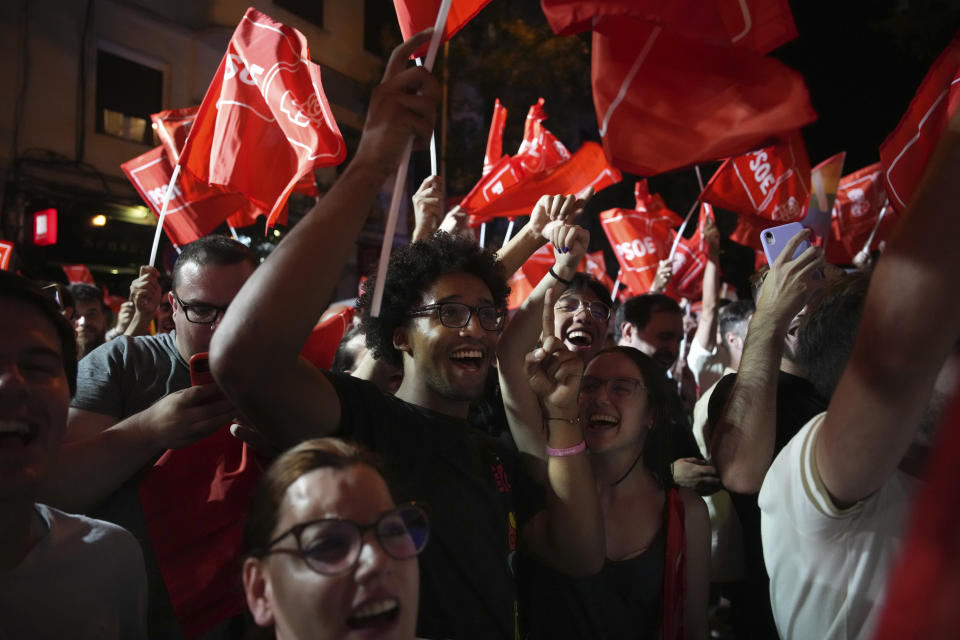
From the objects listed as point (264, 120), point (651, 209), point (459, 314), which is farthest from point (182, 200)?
point (651, 209)

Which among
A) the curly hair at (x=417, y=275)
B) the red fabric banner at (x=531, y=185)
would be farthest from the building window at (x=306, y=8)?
the curly hair at (x=417, y=275)

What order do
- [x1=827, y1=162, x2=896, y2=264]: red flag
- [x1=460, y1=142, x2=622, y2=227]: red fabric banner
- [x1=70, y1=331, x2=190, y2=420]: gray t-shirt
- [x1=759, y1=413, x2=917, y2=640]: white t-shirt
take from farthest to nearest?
[x1=827, y1=162, x2=896, y2=264]: red flag → [x1=460, y1=142, x2=622, y2=227]: red fabric banner → [x1=70, y1=331, x2=190, y2=420]: gray t-shirt → [x1=759, y1=413, x2=917, y2=640]: white t-shirt

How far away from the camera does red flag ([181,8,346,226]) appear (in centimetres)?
371

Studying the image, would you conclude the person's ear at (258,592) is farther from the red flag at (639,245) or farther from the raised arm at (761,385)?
the red flag at (639,245)

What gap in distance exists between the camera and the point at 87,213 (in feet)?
41.7

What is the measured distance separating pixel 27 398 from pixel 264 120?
2737 mm

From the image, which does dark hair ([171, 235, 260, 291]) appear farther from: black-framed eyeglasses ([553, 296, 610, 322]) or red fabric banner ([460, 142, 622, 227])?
red fabric banner ([460, 142, 622, 227])

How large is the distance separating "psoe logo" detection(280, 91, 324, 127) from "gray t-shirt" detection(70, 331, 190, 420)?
4.79ft

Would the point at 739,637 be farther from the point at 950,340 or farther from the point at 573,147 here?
the point at 573,147

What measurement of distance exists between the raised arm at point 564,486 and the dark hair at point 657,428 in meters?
0.58

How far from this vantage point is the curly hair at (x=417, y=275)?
8.16 feet

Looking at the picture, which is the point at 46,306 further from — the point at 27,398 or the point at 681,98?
the point at 681,98

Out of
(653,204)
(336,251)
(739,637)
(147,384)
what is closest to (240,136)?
(147,384)

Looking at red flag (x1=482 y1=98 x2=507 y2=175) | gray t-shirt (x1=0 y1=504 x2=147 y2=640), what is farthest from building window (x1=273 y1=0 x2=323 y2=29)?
gray t-shirt (x1=0 y1=504 x2=147 y2=640)
